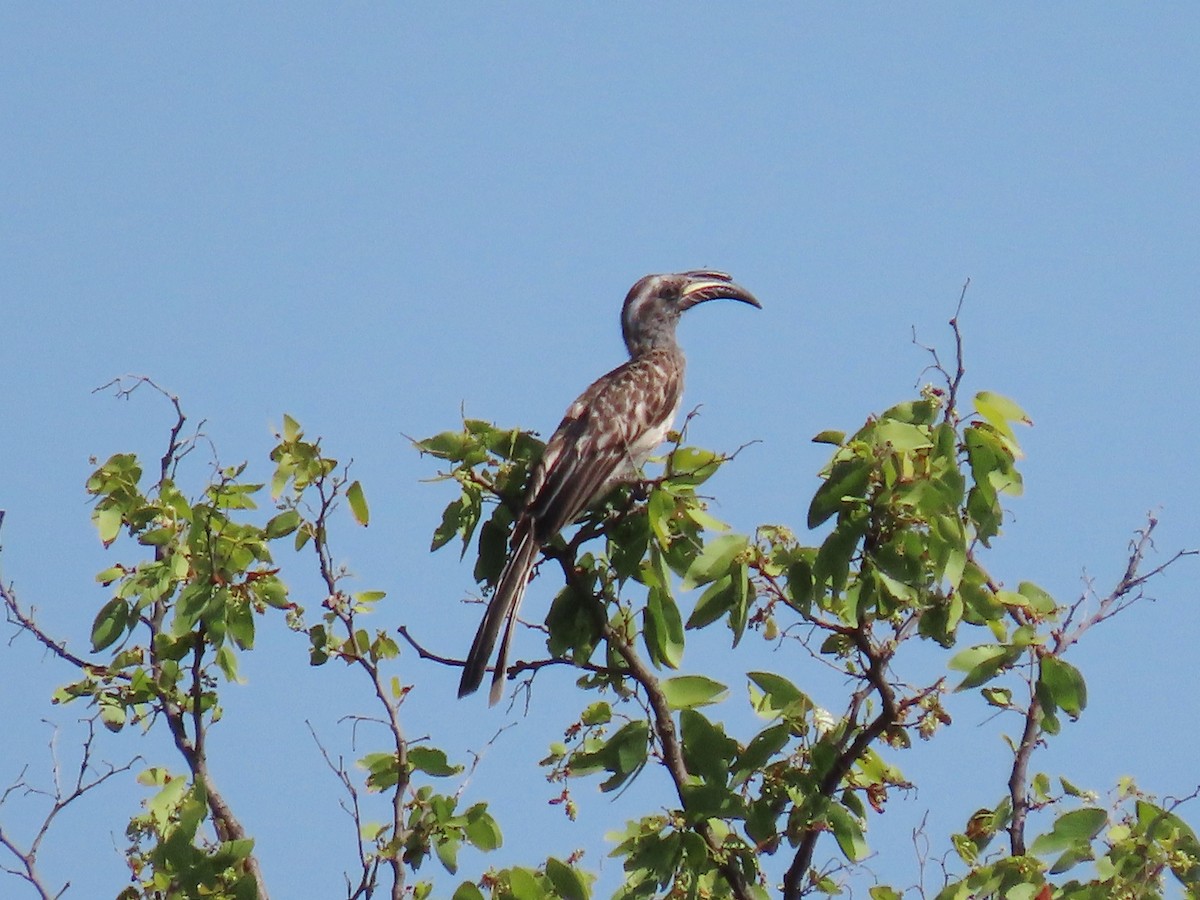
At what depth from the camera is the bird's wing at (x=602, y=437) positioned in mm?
5078

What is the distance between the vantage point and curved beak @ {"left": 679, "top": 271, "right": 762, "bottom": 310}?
8.05 meters

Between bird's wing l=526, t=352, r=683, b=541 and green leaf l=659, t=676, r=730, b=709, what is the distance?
80 centimetres

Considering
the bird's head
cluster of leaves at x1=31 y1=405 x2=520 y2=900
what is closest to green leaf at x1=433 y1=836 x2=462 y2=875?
cluster of leaves at x1=31 y1=405 x2=520 y2=900

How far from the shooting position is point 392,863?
168 inches

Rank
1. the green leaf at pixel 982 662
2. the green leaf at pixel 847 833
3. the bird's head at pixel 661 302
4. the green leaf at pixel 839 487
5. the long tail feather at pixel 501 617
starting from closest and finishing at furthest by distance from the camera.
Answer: the green leaf at pixel 839 487 < the green leaf at pixel 982 662 < the green leaf at pixel 847 833 < the long tail feather at pixel 501 617 < the bird's head at pixel 661 302

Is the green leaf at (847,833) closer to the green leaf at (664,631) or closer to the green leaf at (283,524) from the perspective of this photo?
the green leaf at (664,631)

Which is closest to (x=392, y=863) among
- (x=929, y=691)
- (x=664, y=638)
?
(x=664, y=638)

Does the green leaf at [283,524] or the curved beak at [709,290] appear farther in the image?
the curved beak at [709,290]

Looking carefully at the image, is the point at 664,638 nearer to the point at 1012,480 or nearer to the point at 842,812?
the point at 842,812

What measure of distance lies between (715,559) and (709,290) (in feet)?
14.1

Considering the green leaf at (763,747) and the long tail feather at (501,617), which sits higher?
the long tail feather at (501,617)

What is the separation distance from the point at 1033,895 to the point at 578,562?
1.76 m

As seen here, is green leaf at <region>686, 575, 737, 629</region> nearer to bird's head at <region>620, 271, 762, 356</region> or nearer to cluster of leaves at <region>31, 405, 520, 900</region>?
cluster of leaves at <region>31, 405, 520, 900</region>

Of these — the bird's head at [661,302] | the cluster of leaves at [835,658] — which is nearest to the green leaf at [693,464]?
the cluster of leaves at [835,658]
